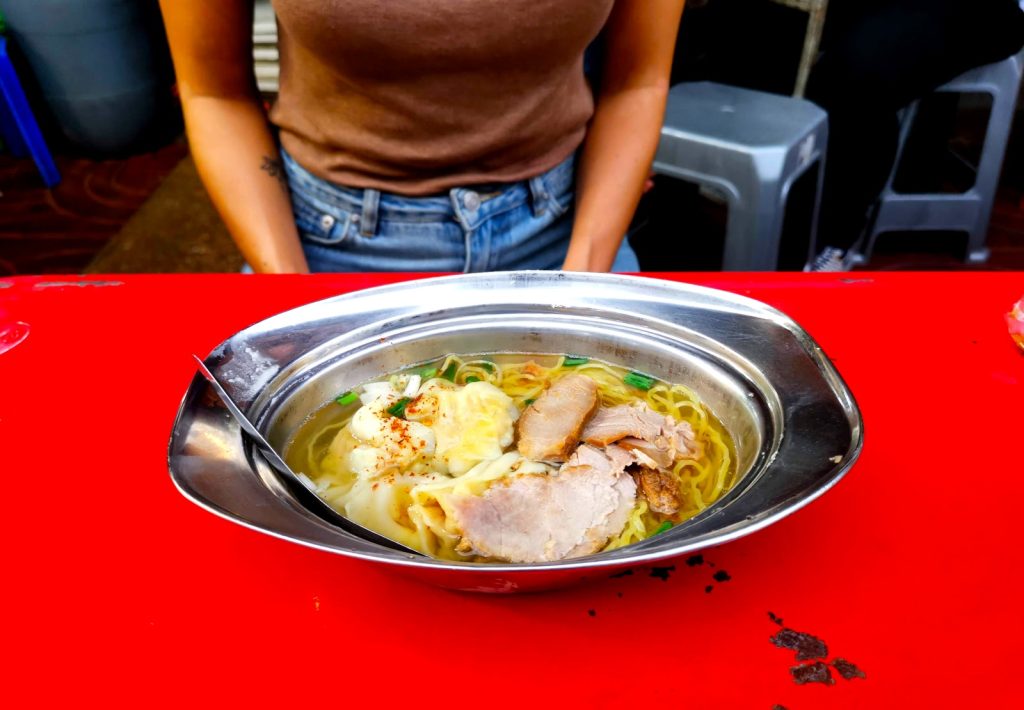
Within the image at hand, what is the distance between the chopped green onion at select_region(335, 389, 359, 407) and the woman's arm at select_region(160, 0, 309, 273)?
0.70m

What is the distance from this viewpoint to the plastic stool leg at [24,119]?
417 cm

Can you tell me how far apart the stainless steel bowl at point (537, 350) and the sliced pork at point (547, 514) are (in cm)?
9

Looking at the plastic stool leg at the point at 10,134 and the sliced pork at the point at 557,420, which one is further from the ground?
the sliced pork at the point at 557,420

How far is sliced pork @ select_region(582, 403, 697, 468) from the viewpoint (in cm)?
108

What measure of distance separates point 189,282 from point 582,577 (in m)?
1.09

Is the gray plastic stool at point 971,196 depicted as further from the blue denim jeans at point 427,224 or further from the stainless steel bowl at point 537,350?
the stainless steel bowl at point 537,350

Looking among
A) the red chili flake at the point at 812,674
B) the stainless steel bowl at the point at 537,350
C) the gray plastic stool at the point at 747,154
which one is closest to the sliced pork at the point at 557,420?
the stainless steel bowl at the point at 537,350

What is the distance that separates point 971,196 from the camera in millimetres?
3404

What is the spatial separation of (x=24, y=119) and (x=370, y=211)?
3615 mm

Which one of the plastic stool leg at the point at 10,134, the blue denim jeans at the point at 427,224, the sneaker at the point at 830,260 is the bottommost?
the sneaker at the point at 830,260

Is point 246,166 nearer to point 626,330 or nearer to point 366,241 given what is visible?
point 366,241

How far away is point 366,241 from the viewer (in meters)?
1.88

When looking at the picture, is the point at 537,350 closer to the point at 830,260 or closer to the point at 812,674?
the point at 812,674

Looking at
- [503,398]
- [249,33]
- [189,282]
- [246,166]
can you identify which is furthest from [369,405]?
[249,33]
